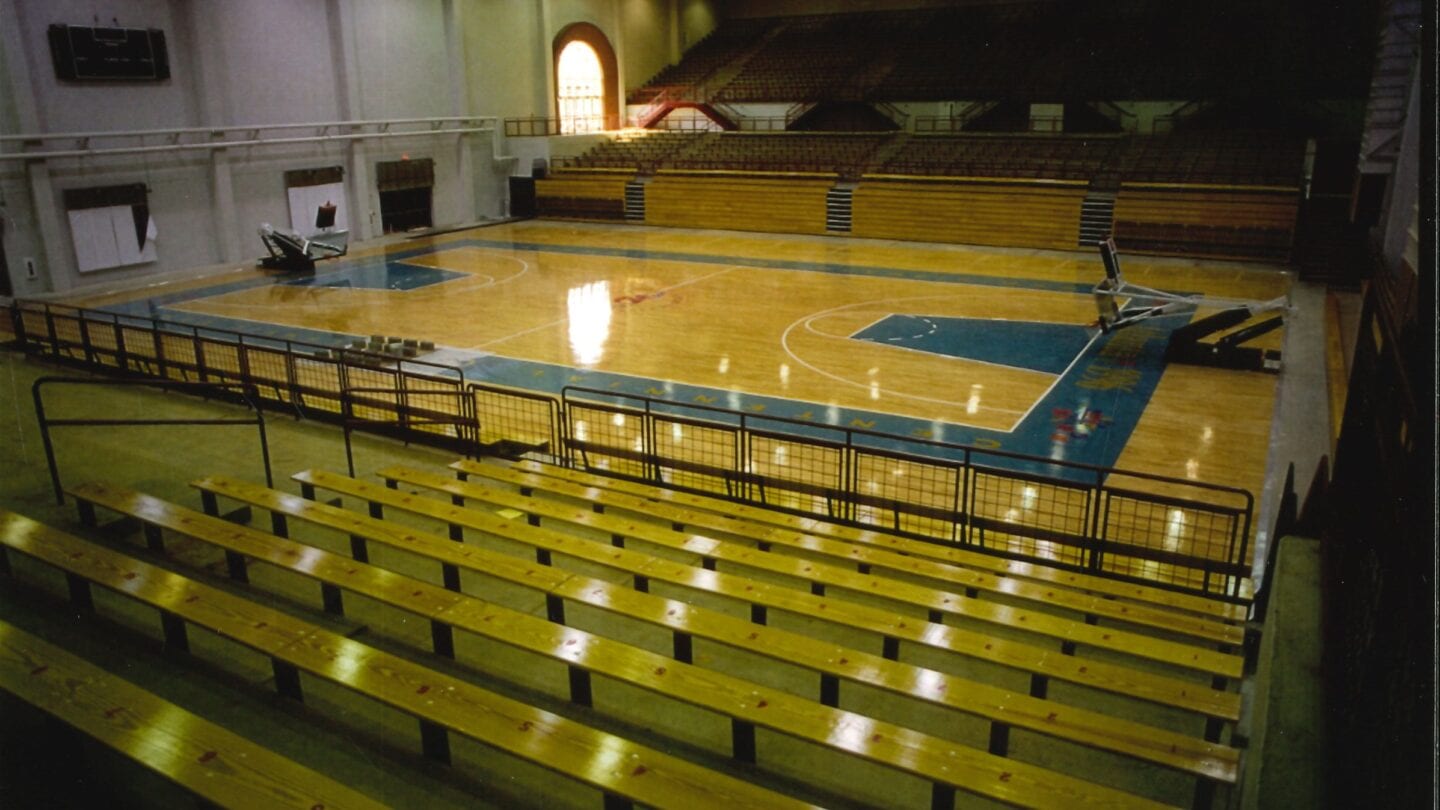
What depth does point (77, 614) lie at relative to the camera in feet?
15.6

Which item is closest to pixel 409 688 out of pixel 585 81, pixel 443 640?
pixel 443 640

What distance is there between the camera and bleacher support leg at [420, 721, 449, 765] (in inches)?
149

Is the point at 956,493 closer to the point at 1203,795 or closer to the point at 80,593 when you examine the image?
the point at 1203,795

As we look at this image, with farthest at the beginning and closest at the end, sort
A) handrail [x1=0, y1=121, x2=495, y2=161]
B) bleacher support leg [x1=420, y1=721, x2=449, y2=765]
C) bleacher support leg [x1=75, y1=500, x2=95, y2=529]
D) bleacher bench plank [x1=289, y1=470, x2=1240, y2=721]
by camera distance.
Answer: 1. handrail [x1=0, y1=121, x2=495, y2=161]
2. bleacher support leg [x1=75, y1=500, x2=95, y2=529]
3. bleacher bench plank [x1=289, y1=470, x2=1240, y2=721]
4. bleacher support leg [x1=420, y1=721, x2=449, y2=765]

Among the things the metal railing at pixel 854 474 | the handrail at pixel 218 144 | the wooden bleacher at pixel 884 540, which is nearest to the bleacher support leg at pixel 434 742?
the wooden bleacher at pixel 884 540

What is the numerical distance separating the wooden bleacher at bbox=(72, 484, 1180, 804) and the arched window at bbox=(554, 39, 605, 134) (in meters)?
31.2

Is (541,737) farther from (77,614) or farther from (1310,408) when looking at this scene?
(1310,408)

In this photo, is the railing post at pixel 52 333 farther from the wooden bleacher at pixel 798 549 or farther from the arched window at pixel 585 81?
the arched window at pixel 585 81

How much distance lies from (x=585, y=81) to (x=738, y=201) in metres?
10.4

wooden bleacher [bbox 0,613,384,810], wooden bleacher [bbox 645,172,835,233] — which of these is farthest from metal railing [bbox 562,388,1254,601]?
wooden bleacher [bbox 645,172,835,233]

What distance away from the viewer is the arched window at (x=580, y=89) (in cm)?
3428

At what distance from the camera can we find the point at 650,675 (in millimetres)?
3871

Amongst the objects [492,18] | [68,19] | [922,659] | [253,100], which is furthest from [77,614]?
[492,18]

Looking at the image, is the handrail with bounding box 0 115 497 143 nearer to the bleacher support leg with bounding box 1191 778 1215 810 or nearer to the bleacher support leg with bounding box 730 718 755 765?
the bleacher support leg with bounding box 730 718 755 765
